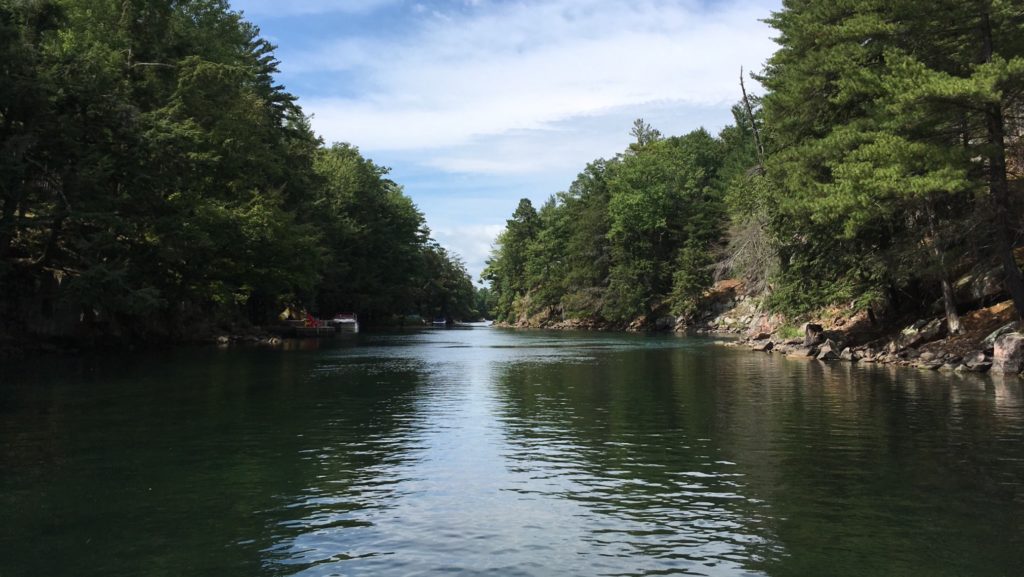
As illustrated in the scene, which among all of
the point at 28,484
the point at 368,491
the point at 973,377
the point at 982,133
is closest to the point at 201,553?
the point at 368,491

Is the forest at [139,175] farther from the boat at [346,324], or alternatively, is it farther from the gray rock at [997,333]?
the gray rock at [997,333]

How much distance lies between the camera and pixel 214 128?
47.7 metres

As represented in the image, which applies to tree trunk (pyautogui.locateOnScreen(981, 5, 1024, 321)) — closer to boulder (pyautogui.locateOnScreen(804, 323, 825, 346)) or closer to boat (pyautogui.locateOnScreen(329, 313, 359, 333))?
boulder (pyautogui.locateOnScreen(804, 323, 825, 346))

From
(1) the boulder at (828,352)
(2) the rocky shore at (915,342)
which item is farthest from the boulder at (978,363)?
(1) the boulder at (828,352)

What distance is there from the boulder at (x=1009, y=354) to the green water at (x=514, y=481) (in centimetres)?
199

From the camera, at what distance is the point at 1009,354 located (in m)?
25.5

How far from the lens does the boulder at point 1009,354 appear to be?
2527 centimetres

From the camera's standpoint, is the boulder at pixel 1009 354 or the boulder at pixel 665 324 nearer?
the boulder at pixel 1009 354

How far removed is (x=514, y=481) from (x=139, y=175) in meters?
31.2

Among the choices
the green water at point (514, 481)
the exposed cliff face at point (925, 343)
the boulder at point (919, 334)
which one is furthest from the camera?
the boulder at point (919, 334)

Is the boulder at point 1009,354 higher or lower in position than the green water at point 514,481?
higher

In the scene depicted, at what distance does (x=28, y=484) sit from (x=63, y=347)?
32516mm

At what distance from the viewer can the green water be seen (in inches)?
322

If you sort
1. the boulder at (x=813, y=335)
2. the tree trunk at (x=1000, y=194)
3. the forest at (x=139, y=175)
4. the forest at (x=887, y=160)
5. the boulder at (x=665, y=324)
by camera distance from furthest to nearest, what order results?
1. the boulder at (x=665, y=324)
2. the boulder at (x=813, y=335)
3. the forest at (x=139, y=175)
4. the tree trunk at (x=1000, y=194)
5. the forest at (x=887, y=160)
